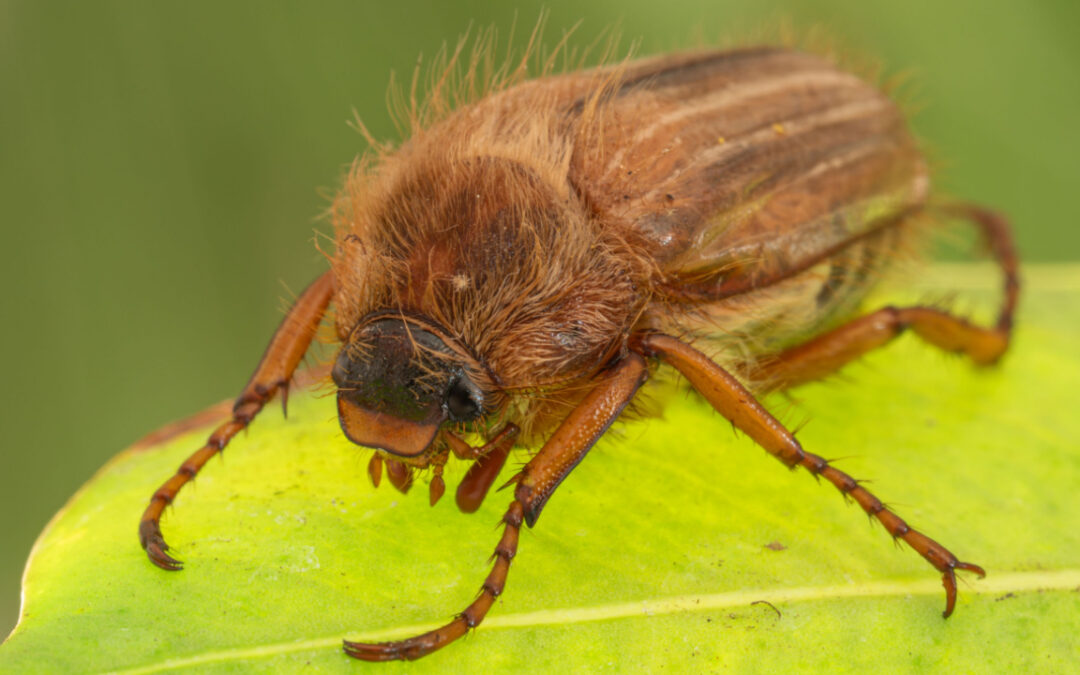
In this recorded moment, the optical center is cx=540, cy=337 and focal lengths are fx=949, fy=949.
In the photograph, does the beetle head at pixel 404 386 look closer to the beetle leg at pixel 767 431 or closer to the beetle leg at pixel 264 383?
the beetle leg at pixel 264 383

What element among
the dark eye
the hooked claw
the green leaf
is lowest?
the green leaf

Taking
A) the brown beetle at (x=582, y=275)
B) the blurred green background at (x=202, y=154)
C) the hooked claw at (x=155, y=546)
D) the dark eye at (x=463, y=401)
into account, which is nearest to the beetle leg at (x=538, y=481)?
the brown beetle at (x=582, y=275)

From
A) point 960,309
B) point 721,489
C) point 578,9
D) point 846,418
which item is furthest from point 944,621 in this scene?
point 578,9

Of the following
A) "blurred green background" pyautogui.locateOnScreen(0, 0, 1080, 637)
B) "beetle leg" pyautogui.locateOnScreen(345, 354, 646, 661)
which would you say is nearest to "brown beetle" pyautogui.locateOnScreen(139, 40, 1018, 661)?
"beetle leg" pyautogui.locateOnScreen(345, 354, 646, 661)

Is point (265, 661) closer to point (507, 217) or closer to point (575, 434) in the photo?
point (575, 434)

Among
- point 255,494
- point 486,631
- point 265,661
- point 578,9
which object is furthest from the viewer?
point 578,9

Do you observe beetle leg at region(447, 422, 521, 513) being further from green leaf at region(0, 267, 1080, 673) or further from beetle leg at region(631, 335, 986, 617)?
beetle leg at region(631, 335, 986, 617)
